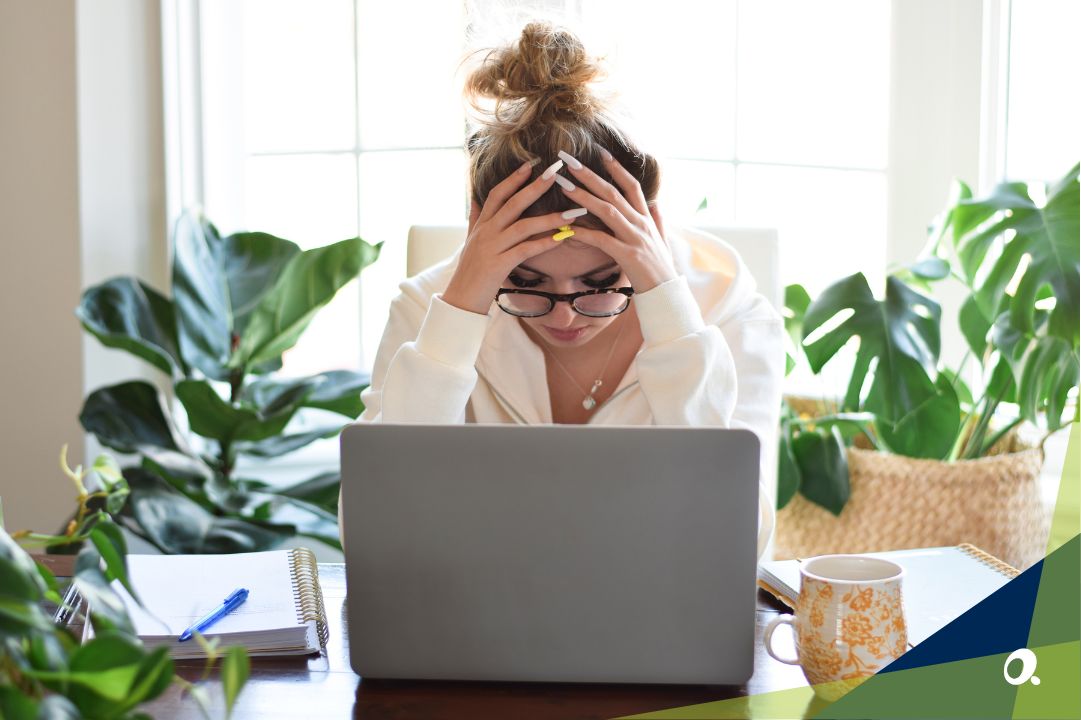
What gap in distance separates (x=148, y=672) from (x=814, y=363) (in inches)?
65.6

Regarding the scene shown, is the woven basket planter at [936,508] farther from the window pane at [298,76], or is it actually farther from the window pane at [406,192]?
the window pane at [298,76]

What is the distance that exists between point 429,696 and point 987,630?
53cm

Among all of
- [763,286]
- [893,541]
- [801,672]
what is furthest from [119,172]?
[801,672]

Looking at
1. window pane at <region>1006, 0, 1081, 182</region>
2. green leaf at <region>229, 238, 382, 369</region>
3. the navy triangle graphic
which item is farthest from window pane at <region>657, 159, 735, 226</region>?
the navy triangle graphic

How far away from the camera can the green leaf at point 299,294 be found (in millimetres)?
2344

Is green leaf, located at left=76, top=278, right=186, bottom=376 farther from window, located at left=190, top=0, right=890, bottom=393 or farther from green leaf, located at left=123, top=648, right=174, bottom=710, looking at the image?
green leaf, located at left=123, top=648, right=174, bottom=710

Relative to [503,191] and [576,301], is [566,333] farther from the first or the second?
[503,191]

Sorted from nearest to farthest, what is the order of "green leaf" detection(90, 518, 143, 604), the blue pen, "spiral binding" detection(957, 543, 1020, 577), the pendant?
"green leaf" detection(90, 518, 143, 604) < the blue pen < "spiral binding" detection(957, 543, 1020, 577) < the pendant

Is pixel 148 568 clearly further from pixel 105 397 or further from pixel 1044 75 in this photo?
pixel 1044 75

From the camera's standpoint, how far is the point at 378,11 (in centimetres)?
281

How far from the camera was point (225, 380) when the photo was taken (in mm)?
2412

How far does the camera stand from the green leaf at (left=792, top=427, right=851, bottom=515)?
89.4 inches

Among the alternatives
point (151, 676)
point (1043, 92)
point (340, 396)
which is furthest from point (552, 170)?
point (1043, 92)

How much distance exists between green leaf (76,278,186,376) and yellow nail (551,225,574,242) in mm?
1160
